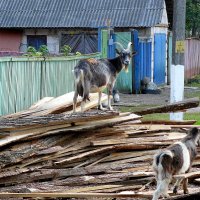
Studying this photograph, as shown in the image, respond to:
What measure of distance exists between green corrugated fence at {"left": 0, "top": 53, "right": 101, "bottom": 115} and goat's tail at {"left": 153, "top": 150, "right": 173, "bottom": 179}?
24.1 feet

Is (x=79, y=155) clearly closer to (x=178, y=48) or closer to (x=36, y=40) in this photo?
(x=178, y=48)

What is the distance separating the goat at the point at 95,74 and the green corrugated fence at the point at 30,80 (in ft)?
8.28

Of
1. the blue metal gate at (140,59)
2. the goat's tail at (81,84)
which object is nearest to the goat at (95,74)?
the goat's tail at (81,84)

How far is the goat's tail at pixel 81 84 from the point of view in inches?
529

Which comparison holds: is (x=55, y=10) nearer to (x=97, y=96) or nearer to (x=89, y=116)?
(x=97, y=96)

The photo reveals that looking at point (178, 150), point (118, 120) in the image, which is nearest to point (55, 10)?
point (118, 120)

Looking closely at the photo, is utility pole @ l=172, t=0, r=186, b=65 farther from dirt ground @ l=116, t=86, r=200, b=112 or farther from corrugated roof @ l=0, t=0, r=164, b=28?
corrugated roof @ l=0, t=0, r=164, b=28

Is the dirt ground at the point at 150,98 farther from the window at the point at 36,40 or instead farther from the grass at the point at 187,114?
the window at the point at 36,40

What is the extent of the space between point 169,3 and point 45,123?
75.8ft

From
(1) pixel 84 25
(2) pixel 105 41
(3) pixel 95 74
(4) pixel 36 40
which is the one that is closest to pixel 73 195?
(3) pixel 95 74

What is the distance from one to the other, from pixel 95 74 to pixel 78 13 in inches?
661

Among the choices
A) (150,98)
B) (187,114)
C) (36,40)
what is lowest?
(187,114)

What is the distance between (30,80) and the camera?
16938 millimetres

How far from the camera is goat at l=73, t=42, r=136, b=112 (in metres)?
13.5
